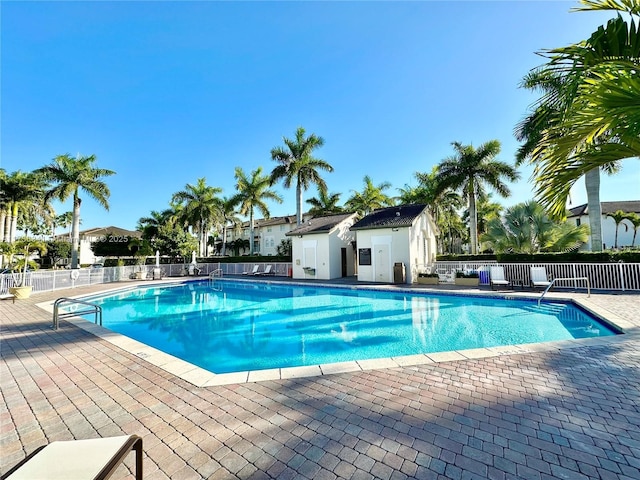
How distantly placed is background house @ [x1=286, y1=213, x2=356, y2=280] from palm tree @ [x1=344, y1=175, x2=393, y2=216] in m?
9.65

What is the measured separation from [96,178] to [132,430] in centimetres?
3042

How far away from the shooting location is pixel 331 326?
8875 mm

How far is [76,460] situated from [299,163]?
2561 cm

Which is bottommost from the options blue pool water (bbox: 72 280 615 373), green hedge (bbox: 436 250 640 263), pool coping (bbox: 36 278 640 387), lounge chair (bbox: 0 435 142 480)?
blue pool water (bbox: 72 280 615 373)

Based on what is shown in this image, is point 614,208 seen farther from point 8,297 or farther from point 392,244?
point 8,297

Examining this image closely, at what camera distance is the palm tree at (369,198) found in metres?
32.1

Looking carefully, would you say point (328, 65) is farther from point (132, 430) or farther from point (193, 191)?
point (193, 191)

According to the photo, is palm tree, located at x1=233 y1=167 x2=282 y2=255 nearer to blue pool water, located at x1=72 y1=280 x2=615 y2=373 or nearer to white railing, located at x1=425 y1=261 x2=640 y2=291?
blue pool water, located at x1=72 y1=280 x2=615 y2=373

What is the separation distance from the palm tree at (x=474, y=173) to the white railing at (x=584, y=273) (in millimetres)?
8288

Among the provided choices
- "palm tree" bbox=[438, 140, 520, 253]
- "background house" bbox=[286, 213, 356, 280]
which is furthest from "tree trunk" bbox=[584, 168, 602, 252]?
"background house" bbox=[286, 213, 356, 280]

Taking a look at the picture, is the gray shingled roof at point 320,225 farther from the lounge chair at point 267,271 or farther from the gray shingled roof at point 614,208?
the gray shingled roof at point 614,208

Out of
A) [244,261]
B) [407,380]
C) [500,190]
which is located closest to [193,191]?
[244,261]

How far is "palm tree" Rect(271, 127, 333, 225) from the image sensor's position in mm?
25891

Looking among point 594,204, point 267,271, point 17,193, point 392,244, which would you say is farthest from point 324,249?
point 17,193
